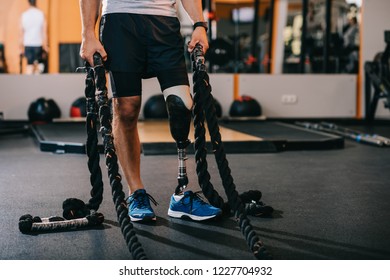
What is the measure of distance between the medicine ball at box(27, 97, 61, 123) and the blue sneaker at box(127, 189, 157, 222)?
4904 mm

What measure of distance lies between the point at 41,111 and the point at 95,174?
5.01m

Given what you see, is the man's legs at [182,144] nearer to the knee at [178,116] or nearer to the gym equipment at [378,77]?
the knee at [178,116]

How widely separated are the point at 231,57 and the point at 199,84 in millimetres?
6312

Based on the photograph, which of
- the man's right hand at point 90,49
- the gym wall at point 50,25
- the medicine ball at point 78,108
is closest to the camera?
the man's right hand at point 90,49

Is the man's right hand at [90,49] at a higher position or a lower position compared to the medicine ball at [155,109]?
higher

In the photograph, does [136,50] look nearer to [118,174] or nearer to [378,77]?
[118,174]

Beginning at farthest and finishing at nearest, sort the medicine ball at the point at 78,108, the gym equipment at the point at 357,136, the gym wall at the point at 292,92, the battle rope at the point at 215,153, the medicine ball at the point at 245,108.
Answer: the gym wall at the point at 292,92 < the medicine ball at the point at 245,108 < the medicine ball at the point at 78,108 < the gym equipment at the point at 357,136 < the battle rope at the point at 215,153

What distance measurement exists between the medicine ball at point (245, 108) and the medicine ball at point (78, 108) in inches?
72.1

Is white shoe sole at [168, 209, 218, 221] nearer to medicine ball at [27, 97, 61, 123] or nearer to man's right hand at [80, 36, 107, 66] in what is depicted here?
man's right hand at [80, 36, 107, 66]

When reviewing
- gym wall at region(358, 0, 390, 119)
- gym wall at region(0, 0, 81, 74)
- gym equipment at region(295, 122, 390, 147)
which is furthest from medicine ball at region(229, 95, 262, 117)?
gym wall at region(0, 0, 81, 74)

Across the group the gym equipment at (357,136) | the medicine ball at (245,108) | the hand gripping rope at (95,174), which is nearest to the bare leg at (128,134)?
the hand gripping rope at (95,174)

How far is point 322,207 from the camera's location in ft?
9.25

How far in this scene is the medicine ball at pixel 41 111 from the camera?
7.17 metres

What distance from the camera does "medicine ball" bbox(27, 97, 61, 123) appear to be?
717 centimetres
